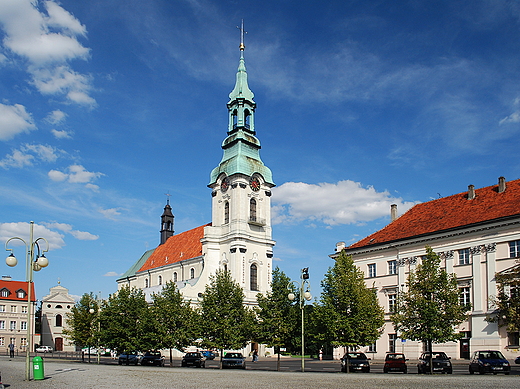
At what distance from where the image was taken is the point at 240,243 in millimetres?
73250

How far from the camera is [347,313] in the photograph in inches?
1491

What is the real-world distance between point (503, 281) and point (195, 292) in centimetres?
4474

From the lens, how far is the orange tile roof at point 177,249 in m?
84.2

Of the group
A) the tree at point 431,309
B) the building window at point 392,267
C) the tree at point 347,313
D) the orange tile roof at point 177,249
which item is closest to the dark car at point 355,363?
the tree at point 347,313

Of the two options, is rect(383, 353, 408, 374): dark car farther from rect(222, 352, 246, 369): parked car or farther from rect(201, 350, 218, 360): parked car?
rect(201, 350, 218, 360): parked car

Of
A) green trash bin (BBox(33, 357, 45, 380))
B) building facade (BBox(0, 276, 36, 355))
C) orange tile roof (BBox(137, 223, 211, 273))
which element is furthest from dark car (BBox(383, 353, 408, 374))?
building facade (BBox(0, 276, 36, 355))

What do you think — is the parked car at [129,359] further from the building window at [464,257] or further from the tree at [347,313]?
the building window at [464,257]

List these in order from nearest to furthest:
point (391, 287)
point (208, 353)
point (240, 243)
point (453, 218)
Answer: point (453, 218) → point (391, 287) → point (208, 353) → point (240, 243)

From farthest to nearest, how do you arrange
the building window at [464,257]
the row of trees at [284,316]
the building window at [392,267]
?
1. the building window at [392,267]
2. the building window at [464,257]
3. the row of trees at [284,316]

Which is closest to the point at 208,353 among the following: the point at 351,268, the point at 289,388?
the point at 351,268

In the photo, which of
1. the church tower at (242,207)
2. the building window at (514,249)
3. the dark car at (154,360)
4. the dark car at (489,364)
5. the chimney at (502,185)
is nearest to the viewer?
the dark car at (489,364)

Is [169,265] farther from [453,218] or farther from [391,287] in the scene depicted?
[453,218]

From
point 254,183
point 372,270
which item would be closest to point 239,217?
point 254,183

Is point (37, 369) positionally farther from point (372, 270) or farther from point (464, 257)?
point (372, 270)
